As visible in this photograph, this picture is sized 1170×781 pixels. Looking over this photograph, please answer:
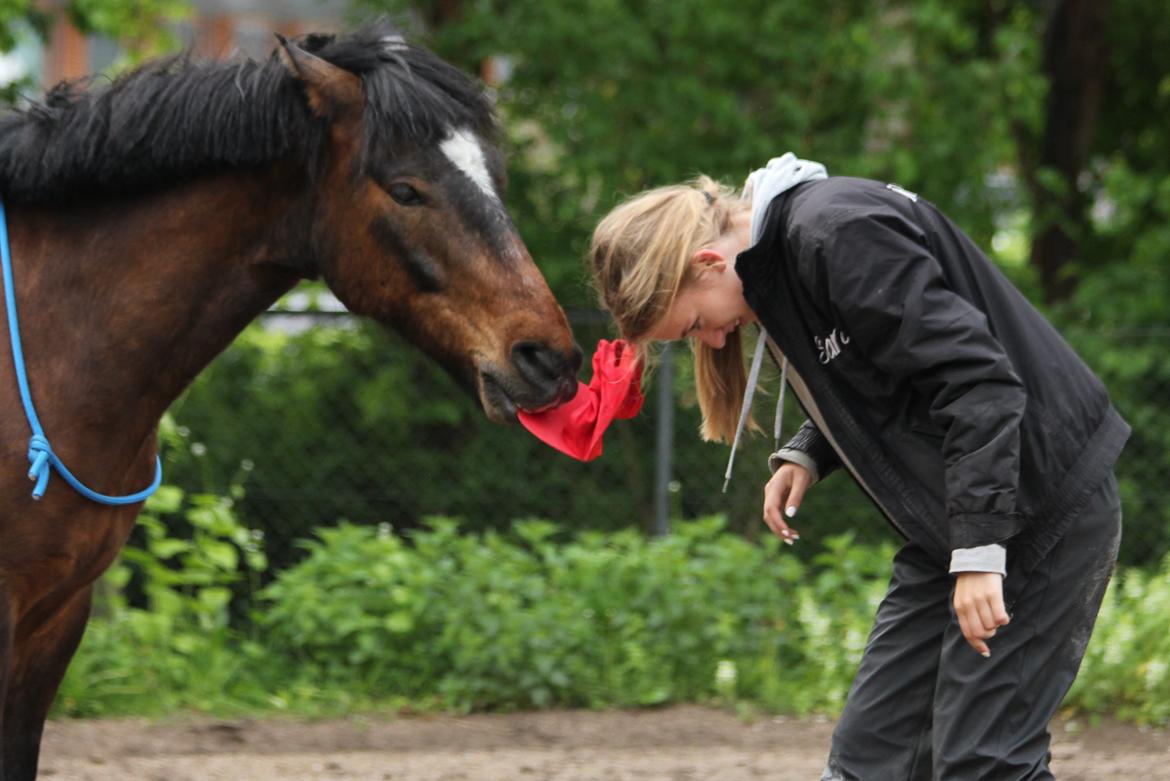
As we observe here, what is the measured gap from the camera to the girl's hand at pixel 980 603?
240cm

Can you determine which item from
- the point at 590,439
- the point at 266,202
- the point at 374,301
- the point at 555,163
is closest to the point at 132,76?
the point at 266,202

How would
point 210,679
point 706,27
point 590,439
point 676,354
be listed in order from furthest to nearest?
point 706,27
point 676,354
point 210,679
point 590,439

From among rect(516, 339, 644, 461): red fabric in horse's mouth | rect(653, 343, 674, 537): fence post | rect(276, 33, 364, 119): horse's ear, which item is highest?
rect(276, 33, 364, 119): horse's ear

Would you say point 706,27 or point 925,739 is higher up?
point 706,27

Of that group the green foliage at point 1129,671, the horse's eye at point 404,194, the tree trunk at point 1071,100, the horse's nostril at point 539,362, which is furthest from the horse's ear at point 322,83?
the tree trunk at point 1071,100

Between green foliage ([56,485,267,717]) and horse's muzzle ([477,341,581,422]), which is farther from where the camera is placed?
green foliage ([56,485,267,717])

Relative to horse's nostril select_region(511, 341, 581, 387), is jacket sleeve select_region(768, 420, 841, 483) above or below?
below

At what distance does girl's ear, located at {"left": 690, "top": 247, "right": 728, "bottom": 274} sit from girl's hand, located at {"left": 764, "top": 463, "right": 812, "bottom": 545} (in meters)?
0.59

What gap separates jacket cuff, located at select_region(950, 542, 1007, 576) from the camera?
94.5 inches

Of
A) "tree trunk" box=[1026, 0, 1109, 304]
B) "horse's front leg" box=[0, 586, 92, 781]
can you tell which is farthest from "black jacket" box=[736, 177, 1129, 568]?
"tree trunk" box=[1026, 0, 1109, 304]

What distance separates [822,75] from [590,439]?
18.8ft

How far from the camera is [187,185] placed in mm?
3049

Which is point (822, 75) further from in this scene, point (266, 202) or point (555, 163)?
point (266, 202)

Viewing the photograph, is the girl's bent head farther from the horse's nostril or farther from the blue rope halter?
the blue rope halter
